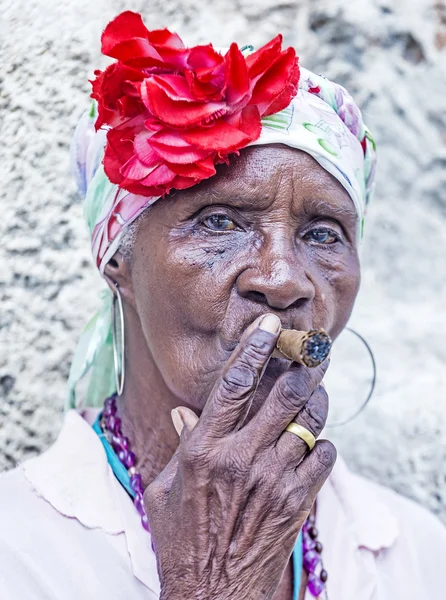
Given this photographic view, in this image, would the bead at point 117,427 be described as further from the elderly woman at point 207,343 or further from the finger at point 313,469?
the finger at point 313,469

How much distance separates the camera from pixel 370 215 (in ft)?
9.53

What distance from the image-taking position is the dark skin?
56.6 inches

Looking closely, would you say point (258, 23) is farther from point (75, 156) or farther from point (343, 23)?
point (75, 156)

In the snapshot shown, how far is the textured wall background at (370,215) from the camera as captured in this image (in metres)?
2.40

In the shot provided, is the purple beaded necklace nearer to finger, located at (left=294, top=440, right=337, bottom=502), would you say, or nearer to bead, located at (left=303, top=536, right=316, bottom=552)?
bead, located at (left=303, top=536, right=316, bottom=552)

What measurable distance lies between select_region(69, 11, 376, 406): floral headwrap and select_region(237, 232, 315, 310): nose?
0.22 m

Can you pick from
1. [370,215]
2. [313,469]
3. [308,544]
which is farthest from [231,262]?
[370,215]

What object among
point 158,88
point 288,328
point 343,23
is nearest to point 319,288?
point 288,328

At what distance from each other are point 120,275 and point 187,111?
1.65ft

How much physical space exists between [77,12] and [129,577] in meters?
1.74

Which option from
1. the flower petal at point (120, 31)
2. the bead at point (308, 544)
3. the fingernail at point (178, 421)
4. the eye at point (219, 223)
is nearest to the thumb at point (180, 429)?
the fingernail at point (178, 421)

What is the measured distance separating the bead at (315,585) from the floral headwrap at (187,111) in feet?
3.16

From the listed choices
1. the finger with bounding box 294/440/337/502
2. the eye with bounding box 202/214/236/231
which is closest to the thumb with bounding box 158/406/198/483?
the finger with bounding box 294/440/337/502

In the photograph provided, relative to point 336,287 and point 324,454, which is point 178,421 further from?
point 336,287
